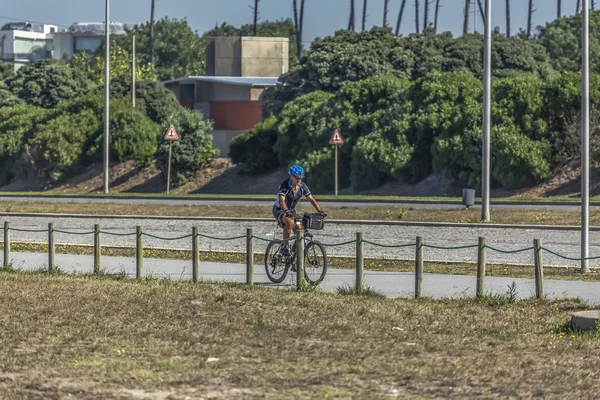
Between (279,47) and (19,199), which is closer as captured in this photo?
(19,199)

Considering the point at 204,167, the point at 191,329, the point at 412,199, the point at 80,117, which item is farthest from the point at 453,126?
the point at 191,329

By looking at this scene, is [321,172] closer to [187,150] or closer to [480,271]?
[187,150]

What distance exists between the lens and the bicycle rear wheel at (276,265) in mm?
17520

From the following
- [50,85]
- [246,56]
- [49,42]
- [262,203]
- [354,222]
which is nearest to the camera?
[354,222]

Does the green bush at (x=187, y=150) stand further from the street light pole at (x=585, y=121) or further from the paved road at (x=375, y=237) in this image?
the street light pole at (x=585, y=121)

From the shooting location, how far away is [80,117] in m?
66.9

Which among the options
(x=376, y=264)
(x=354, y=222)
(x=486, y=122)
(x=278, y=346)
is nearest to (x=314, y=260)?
(x=376, y=264)

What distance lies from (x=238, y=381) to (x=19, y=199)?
128ft

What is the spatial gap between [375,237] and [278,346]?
15707 millimetres

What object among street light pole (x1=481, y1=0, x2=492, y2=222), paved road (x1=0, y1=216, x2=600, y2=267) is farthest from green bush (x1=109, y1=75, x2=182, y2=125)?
street light pole (x1=481, y1=0, x2=492, y2=222)

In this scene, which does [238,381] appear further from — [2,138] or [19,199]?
[2,138]

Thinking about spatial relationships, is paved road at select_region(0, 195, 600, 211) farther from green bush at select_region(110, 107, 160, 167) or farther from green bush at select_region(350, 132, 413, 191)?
green bush at select_region(110, 107, 160, 167)

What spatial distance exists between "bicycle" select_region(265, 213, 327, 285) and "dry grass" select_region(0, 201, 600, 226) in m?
14.2

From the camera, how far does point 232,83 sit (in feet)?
257
